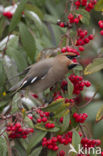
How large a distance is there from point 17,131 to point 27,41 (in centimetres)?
87

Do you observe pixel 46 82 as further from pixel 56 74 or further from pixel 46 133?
pixel 46 133

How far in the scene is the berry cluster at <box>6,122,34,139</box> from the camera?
2533mm

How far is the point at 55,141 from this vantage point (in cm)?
260

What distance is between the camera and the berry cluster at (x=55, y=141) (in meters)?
2.60

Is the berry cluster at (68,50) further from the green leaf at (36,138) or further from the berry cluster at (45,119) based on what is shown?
the green leaf at (36,138)

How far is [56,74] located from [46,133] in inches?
21.3

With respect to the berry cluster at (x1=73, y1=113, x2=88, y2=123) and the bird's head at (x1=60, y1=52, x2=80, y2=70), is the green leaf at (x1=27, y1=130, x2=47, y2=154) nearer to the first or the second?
the berry cluster at (x1=73, y1=113, x2=88, y2=123)

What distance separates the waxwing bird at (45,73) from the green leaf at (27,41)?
0.34 ft

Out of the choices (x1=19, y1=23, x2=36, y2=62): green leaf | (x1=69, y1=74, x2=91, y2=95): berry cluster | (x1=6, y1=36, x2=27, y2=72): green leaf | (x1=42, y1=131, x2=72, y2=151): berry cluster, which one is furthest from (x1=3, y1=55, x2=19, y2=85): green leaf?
(x1=42, y1=131, x2=72, y2=151): berry cluster

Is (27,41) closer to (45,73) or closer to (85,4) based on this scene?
(45,73)

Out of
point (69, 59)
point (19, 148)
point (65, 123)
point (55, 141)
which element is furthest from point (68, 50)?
point (19, 148)

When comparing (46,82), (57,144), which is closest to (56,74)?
(46,82)

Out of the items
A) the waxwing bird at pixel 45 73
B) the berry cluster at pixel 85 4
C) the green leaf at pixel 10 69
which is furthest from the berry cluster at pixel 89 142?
the berry cluster at pixel 85 4

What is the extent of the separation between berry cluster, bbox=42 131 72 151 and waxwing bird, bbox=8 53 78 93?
0.46 m
